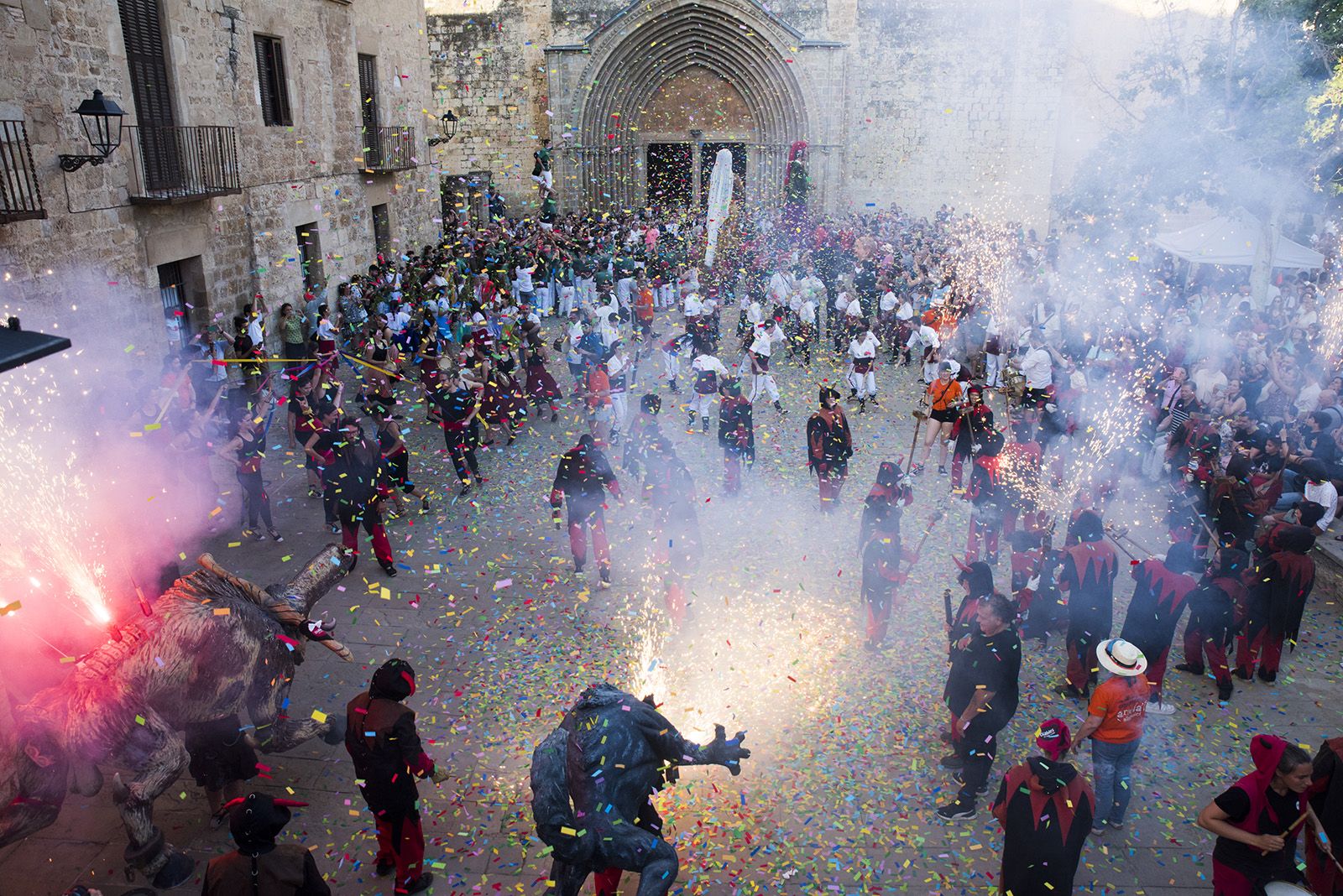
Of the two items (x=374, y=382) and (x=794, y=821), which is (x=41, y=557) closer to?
(x=374, y=382)

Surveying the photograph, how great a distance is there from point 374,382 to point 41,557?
400cm

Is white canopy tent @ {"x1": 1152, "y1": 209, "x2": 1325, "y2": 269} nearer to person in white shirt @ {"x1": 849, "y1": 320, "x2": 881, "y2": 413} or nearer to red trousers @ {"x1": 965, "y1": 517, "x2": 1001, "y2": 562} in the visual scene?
person in white shirt @ {"x1": 849, "y1": 320, "x2": 881, "y2": 413}

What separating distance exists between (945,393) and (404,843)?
7393 mm

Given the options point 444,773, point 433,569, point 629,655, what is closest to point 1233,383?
point 629,655

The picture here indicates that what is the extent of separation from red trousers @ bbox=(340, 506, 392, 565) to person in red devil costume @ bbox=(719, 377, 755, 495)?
384 centimetres

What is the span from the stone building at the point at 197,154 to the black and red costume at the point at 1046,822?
936cm

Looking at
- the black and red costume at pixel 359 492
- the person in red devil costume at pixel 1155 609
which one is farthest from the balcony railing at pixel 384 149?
the person in red devil costume at pixel 1155 609

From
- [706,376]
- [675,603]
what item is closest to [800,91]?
[706,376]

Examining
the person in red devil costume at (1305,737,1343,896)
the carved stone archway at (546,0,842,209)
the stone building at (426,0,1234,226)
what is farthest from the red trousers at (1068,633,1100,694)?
the carved stone archway at (546,0,842,209)

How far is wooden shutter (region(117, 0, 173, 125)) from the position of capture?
11.2 meters

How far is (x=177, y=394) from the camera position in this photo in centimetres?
969

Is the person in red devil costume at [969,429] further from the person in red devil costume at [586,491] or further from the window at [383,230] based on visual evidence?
the window at [383,230]

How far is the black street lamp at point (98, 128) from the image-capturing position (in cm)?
918

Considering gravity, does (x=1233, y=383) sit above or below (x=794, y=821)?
above
